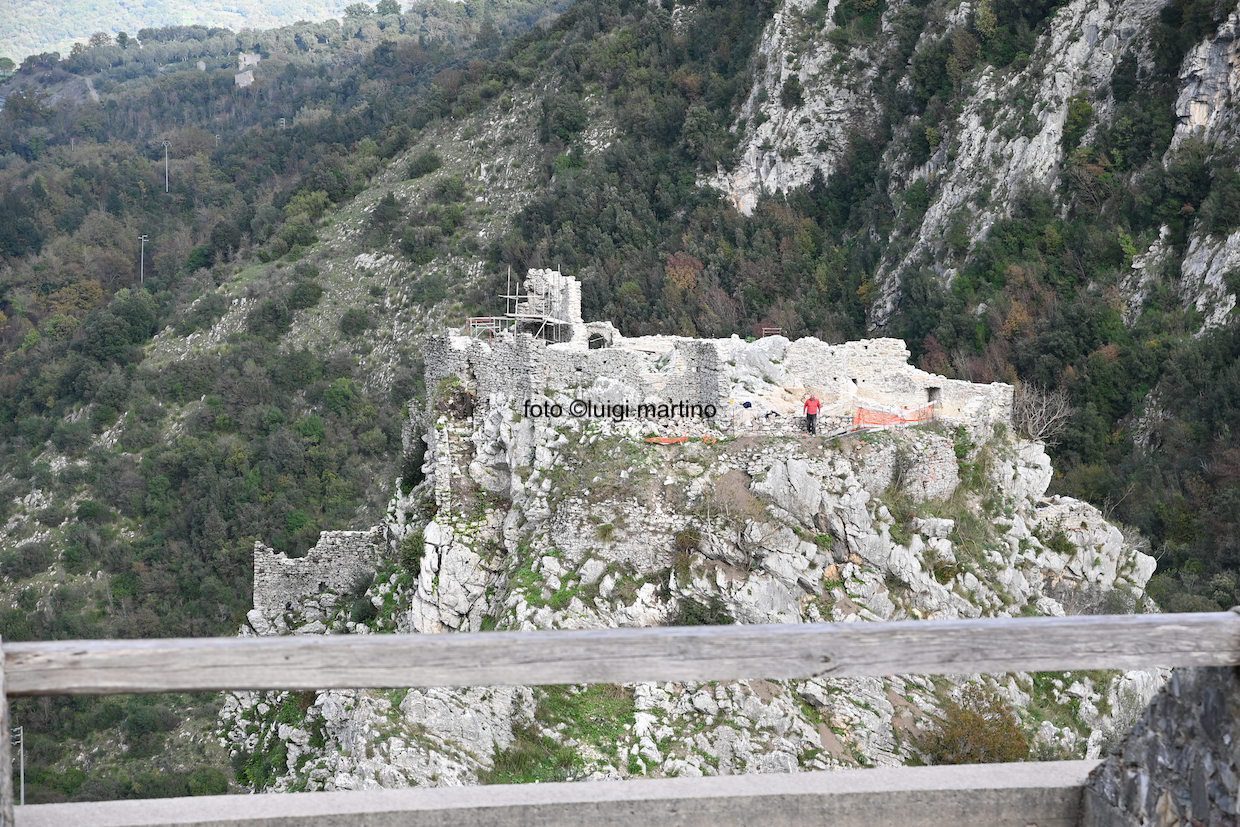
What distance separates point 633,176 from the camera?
64875 millimetres

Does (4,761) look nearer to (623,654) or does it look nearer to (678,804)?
(623,654)

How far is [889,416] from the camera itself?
21.6 m

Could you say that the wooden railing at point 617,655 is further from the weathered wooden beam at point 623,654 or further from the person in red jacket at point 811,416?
the person in red jacket at point 811,416

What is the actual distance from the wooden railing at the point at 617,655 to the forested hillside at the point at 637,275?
25.0m

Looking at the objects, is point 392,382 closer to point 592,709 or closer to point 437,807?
point 592,709

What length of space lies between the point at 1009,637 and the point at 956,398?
1787 cm

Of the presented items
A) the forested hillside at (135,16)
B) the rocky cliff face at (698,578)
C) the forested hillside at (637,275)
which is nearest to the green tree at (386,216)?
the forested hillside at (637,275)

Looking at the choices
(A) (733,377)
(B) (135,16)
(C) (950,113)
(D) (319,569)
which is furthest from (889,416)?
(B) (135,16)

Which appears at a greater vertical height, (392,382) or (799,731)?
(392,382)

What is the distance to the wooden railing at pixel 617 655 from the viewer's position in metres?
4.67

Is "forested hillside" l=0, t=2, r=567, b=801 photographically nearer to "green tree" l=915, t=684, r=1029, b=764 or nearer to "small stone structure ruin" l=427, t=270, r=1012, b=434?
"small stone structure ruin" l=427, t=270, r=1012, b=434

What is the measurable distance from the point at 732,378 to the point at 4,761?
1664 centimetres

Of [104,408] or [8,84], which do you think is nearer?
[104,408]

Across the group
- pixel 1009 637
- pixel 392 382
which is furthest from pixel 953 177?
pixel 1009 637
